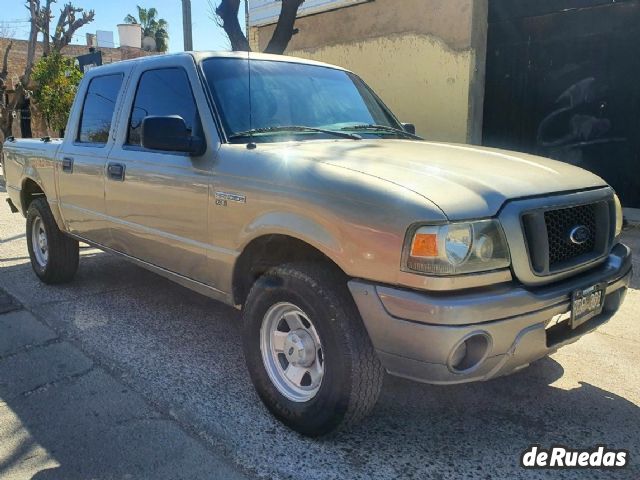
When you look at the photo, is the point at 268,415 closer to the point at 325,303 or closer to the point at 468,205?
the point at 325,303

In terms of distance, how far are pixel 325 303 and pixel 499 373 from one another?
821 millimetres

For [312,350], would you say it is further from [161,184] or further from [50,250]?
[50,250]

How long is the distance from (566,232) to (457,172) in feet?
1.95

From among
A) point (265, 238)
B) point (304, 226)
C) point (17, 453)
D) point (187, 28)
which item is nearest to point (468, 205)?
point (304, 226)

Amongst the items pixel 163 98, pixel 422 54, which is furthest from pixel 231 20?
pixel 163 98

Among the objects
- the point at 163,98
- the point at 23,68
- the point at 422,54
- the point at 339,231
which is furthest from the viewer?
the point at 23,68

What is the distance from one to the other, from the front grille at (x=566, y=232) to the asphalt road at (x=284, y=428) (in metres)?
0.94

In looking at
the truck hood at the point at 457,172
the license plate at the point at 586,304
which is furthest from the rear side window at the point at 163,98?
the license plate at the point at 586,304

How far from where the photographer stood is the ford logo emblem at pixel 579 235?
2688 mm

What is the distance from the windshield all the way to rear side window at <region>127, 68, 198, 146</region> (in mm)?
201

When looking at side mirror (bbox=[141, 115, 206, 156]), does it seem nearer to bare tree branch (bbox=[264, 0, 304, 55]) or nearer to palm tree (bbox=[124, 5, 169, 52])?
bare tree branch (bbox=[264, 0, 304, 55])

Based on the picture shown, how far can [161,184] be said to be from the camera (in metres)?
3.58

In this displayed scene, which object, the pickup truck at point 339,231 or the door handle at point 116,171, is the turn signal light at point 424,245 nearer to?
the pickup truck at point 339,231

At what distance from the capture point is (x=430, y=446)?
9.17ft
